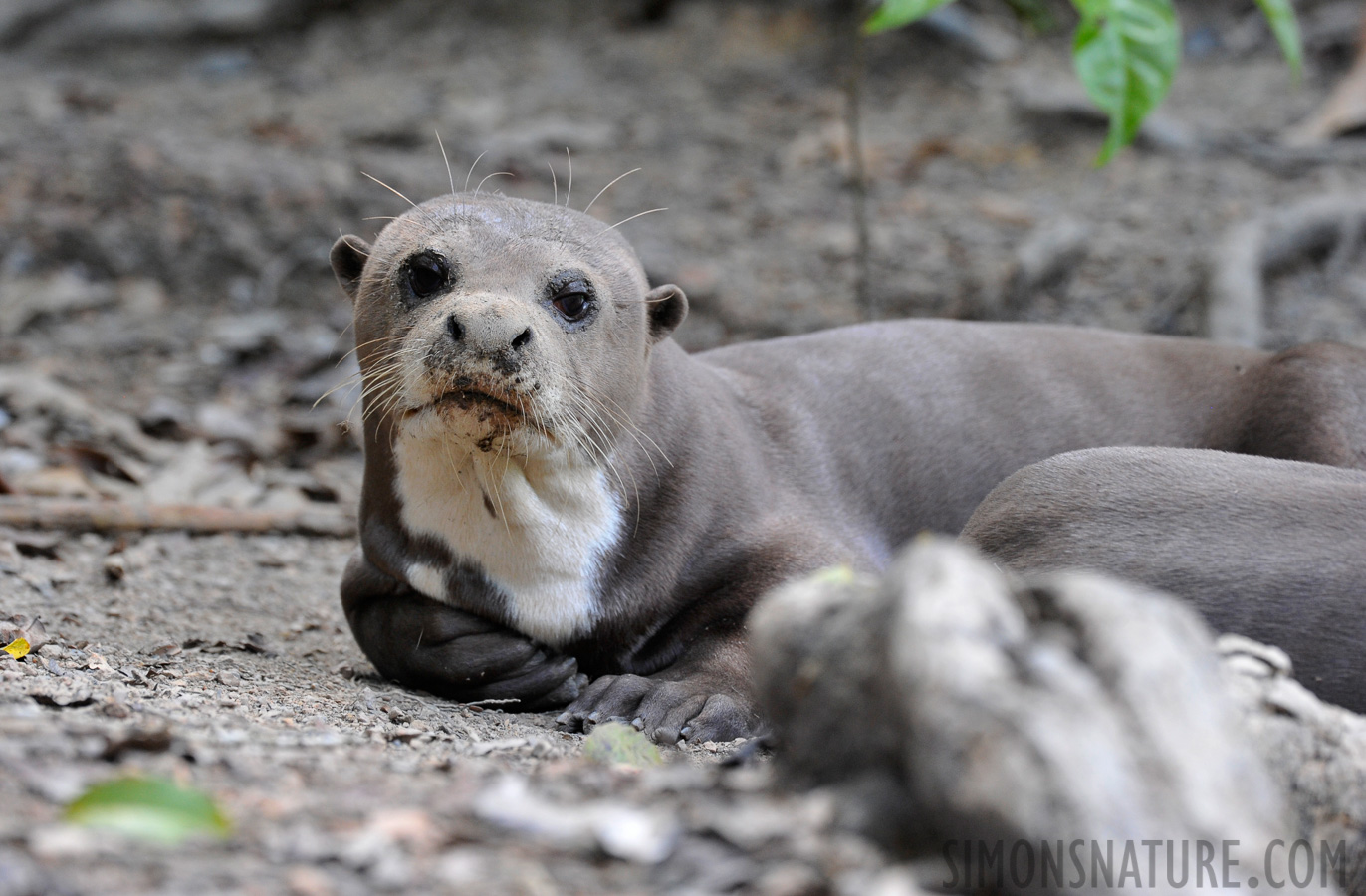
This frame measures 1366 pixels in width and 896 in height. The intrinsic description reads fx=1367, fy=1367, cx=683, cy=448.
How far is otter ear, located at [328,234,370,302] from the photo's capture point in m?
3.82

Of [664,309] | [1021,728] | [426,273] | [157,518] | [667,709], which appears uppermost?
[426,273]

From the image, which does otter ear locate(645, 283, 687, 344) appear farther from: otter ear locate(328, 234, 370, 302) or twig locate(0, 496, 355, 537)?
twig locate(0, 496, 355, 537)

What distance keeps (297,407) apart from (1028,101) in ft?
16.7

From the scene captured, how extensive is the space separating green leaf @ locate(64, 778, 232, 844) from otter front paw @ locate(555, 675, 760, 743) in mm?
1720

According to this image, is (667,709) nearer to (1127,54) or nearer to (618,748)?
(618,748)

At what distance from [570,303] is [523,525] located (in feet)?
1.99

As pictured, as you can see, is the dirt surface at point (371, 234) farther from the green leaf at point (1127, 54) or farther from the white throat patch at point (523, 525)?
the green leaf at point (1127, 54)

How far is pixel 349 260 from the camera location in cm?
388

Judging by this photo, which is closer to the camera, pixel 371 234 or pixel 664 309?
pixel 664 309

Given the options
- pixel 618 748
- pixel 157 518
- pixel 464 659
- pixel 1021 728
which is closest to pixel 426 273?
pixel 464 659

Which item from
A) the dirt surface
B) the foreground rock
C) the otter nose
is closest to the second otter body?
the otter nose

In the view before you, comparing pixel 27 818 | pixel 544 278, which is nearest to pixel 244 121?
pixel 544 278

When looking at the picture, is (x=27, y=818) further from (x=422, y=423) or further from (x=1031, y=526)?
(x=1031, y=526)

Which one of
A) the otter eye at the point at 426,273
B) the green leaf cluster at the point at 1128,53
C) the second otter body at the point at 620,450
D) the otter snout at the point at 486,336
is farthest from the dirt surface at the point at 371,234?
the green leaf cluster at the point at 1128,53
